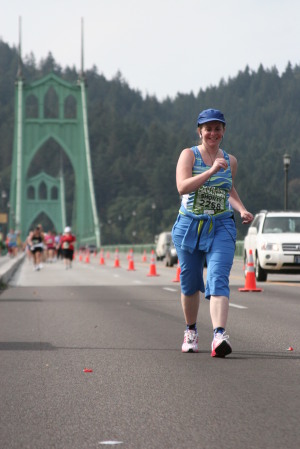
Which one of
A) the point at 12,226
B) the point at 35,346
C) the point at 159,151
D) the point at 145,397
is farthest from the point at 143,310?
the point at 159,151

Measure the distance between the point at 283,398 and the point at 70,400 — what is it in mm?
1258

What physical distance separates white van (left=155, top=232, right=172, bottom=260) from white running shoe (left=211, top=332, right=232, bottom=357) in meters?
39.3

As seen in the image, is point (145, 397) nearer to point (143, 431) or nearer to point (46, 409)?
point (46, 409)

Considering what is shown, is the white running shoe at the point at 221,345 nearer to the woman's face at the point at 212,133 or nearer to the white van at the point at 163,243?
the woman's face at the point at 212,133

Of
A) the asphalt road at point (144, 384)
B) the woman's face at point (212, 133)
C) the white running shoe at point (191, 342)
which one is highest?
the woman's face at point (212, 133)

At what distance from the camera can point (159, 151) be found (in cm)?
19250

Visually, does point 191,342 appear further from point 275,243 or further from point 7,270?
point 7,270

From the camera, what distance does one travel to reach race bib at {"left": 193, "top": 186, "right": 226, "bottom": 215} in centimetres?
813

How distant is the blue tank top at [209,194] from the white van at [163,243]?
3929 centimetres

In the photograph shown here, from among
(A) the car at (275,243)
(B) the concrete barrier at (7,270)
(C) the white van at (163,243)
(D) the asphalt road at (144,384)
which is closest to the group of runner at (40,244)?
(B) the concrete barrier at (7,270)

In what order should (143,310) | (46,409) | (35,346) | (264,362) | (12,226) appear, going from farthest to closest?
1. (12,226)
2. (143,310)
3. (35,346)
4. (264,362)
5. (46,409)

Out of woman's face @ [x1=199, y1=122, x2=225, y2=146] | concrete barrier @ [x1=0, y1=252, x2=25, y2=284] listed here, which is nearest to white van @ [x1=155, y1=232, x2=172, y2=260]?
concrete barrier @ [x1=0, y1=252, x2=25, y2=284]

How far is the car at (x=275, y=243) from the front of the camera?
23.0 metres

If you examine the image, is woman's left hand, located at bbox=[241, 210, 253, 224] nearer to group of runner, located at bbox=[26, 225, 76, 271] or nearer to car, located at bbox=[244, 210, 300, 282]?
car, located at bbox=[244, 210, 300, 282]
